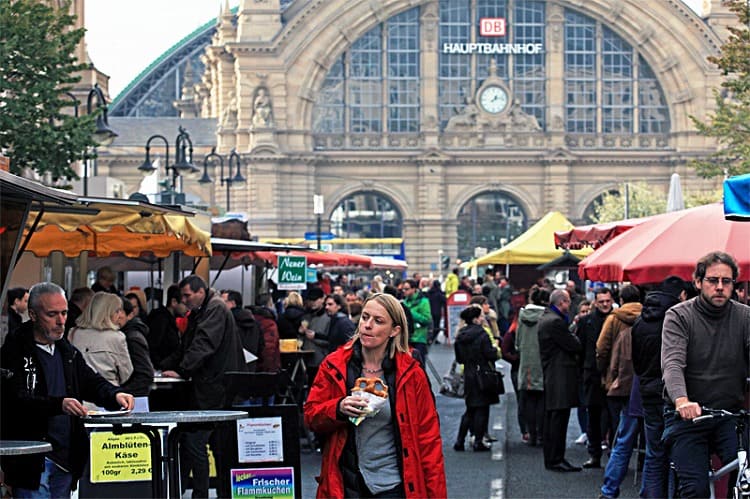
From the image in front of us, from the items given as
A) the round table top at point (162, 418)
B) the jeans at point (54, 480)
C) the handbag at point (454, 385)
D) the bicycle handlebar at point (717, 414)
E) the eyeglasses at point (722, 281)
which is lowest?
the handbag at point (454, 385)

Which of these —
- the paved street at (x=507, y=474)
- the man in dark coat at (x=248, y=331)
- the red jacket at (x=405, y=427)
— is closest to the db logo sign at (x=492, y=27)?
the paved street at (x=507, y=474)

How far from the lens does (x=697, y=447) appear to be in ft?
29.5

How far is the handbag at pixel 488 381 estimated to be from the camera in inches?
635

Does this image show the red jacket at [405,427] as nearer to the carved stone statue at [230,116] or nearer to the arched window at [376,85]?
the carved stone statue at [230,116]

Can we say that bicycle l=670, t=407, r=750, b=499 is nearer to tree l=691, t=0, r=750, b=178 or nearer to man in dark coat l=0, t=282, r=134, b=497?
man in dark coat l=0, t=282, r=134, b=497

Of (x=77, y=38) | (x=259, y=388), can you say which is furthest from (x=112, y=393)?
(x=77, y=38)

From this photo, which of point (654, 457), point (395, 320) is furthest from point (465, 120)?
point (395, 320)

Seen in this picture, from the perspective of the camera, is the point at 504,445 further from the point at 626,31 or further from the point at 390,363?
the point at 626,31

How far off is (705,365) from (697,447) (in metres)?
0.47

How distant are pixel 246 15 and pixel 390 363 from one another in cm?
6982

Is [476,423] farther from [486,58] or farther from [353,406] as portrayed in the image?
[486,58]

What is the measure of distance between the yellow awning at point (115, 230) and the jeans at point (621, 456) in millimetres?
4015

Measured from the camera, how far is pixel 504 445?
16938mm

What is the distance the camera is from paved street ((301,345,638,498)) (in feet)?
43.3
